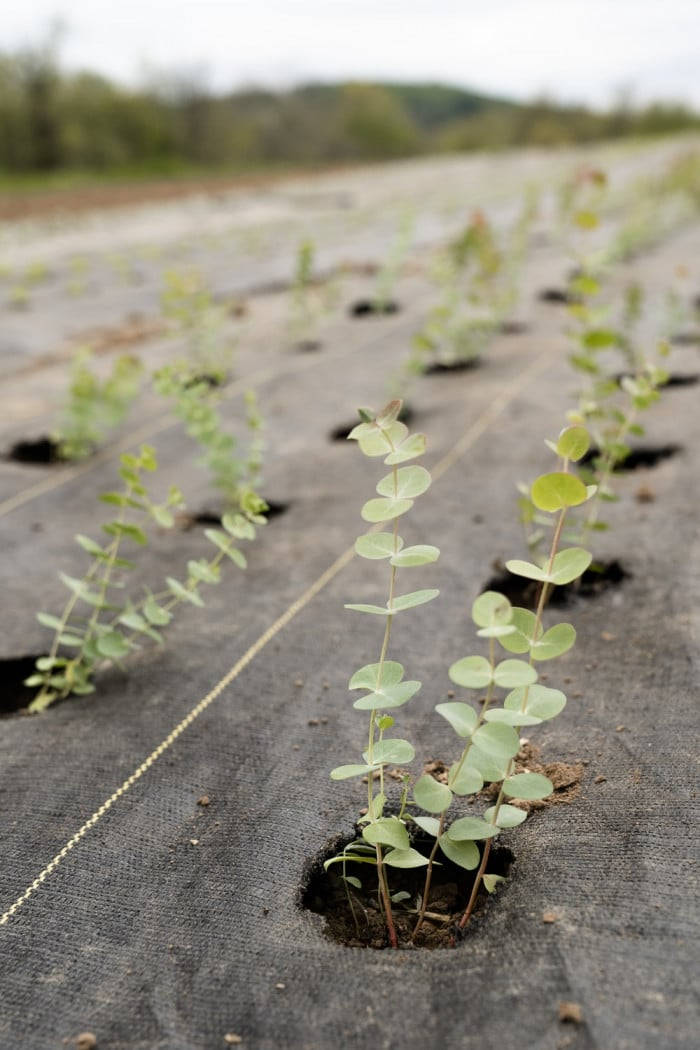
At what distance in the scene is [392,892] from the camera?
6.69 feet

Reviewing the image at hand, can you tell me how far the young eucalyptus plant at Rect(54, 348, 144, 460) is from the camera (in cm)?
462

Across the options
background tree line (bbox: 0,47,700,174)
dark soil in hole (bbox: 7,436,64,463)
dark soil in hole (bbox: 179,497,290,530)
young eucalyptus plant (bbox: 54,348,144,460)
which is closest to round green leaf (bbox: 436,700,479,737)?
dark soil in hole (bbox: 179,497,290,530)

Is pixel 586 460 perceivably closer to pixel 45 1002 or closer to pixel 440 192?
pixel 45 1002

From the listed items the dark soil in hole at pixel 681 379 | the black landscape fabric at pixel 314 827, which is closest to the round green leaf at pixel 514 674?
the black landscape fabric at pixel 314 827

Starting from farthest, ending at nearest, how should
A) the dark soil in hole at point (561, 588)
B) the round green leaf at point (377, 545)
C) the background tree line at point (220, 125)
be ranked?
the background tree line at point (220, 125)
the dark soil in hole at point (561, 588)
the round green leaf at point (377, 545)

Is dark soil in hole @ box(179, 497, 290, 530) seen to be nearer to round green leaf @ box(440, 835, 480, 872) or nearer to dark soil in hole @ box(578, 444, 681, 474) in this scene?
dark soil in hole @ box(578, 444, 681, 474)

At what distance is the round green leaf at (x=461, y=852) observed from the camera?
179 cm

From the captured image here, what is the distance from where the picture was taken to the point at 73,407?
15.0ft

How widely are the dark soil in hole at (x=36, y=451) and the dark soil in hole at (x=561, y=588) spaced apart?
279cm

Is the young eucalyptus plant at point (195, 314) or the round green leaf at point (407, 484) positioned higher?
the round green leaf at point (407, 484)

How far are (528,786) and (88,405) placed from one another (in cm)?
364

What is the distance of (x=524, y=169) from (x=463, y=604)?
30.2m

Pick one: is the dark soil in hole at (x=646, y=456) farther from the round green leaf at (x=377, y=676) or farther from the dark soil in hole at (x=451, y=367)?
the round green leaf at (x=377, y=676)

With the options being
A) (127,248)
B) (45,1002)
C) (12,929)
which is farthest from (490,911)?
(127,248)
